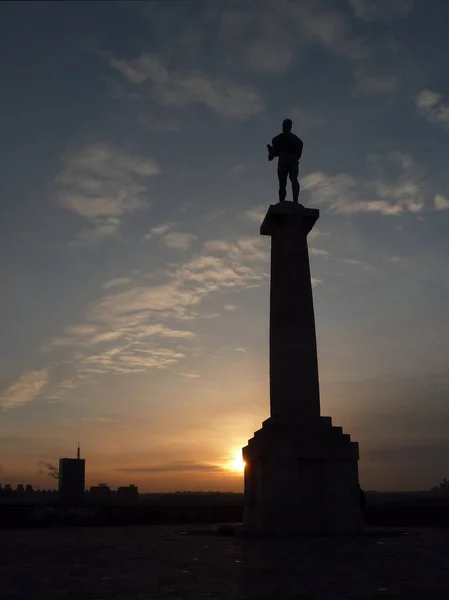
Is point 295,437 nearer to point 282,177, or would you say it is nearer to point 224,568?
point 224,568

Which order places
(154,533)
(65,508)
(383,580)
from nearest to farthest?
1. (383,580)
2. (154,533)
3. (65,508)

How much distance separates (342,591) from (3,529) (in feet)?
50.2

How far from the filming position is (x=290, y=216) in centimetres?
1878

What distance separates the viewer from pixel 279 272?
60.6 ft

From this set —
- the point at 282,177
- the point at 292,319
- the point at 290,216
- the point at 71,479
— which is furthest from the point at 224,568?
the point at 71,479

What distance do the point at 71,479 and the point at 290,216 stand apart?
54.0 ft

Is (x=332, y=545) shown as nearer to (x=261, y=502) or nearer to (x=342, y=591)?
(x=261, y=502)

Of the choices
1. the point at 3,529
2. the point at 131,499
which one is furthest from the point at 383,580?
the point at 131,499

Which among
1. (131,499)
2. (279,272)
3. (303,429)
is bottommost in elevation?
(131,499)

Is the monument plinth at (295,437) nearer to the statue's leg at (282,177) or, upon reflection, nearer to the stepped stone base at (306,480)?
the stepped stone base at (306,480)

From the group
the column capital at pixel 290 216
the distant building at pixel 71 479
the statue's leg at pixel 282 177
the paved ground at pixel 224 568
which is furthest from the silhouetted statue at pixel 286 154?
the distant building at pixel 71 479

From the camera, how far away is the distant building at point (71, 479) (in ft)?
93.0

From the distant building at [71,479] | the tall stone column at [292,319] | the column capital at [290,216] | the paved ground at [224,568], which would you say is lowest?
the paved ground at [224,568]

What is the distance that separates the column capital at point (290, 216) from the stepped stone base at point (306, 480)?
217 inches
